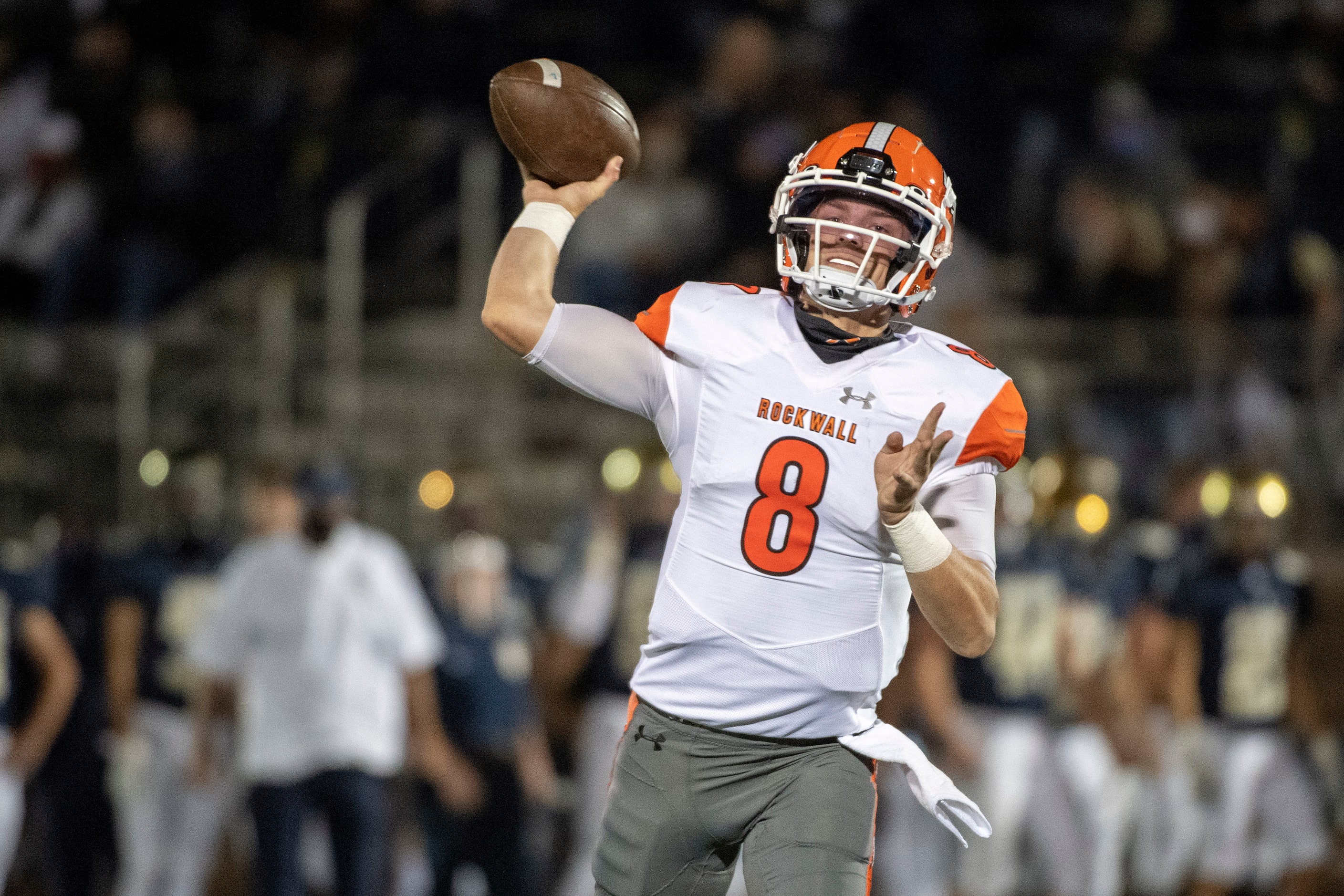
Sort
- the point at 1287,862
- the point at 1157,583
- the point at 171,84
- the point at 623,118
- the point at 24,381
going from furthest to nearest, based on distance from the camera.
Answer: the point at 171,84
the point at 24,381
the point at 1157,583
the point at 1287,862
the point at 623,118

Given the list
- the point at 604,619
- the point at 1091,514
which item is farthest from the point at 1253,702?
the point at 604,619

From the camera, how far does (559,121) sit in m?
3.12

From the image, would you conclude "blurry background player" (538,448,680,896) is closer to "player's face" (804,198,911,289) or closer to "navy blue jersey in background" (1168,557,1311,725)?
"navy blue jersey in background" (1168,557,1311,725)

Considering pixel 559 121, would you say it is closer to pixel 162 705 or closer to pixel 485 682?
pixel 485 682

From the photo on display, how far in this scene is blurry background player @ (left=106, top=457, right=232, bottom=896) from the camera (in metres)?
7.15

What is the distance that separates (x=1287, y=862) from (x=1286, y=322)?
2.84 m

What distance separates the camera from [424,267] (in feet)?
28.8

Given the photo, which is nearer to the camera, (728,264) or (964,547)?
(964,547)

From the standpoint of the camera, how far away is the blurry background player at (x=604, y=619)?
702 cm

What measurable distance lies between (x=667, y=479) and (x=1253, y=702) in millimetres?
2883

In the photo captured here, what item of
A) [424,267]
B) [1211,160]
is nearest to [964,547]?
[424,267]

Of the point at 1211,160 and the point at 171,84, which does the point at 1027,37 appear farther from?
the point at 171,84

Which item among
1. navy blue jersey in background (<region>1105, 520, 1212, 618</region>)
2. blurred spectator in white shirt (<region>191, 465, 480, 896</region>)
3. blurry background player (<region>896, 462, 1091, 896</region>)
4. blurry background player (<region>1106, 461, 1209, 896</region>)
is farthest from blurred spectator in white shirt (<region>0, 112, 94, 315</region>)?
blurry background player (<region>1106, 461, 1209, 896</region>)

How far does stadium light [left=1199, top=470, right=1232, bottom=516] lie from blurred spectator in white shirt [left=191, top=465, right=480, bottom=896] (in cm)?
374
